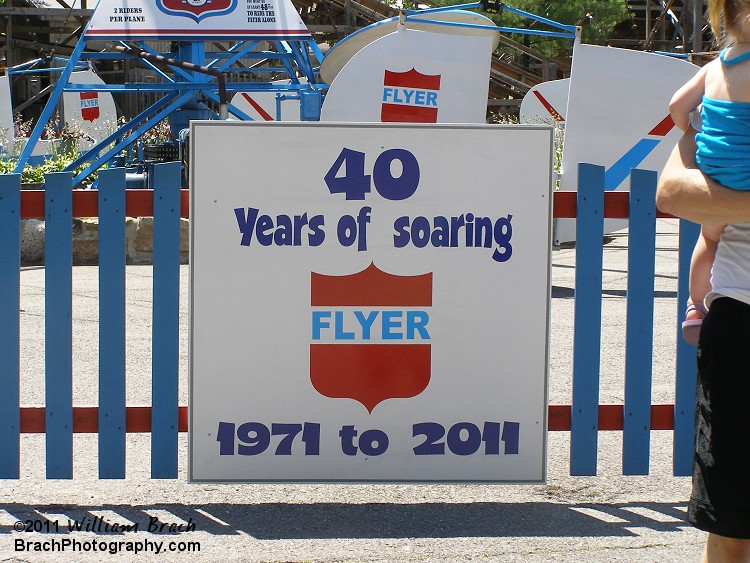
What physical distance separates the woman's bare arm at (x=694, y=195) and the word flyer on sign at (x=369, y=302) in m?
1.30

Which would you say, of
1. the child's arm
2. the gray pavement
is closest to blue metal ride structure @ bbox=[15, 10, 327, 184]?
the gray pavement

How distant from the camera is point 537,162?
3863 millimetres

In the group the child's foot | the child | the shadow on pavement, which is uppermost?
the child

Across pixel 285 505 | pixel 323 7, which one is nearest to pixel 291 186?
pixel 285 505

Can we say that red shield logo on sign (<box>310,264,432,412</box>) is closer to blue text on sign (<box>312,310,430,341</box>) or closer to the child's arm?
blue text on sign (<box>312,310,430,341</box>)

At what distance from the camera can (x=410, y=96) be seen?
10.4 meters

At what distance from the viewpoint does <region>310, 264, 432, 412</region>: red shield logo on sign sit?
384cm

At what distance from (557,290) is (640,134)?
143 centimetres

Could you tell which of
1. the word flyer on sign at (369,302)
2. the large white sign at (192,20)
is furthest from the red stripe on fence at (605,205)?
the large white sign at (192,20)

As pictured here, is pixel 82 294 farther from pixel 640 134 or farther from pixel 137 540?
pixel 137 540

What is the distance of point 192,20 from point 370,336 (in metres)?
7.71

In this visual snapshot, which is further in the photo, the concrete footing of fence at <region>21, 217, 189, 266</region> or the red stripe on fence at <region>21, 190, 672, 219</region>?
the concrete footing of fence at <region>21, 217, 189, 266</region>

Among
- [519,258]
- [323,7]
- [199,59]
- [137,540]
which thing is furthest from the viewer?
[323,7]

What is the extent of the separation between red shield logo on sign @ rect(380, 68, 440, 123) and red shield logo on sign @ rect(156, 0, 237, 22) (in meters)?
1.83
